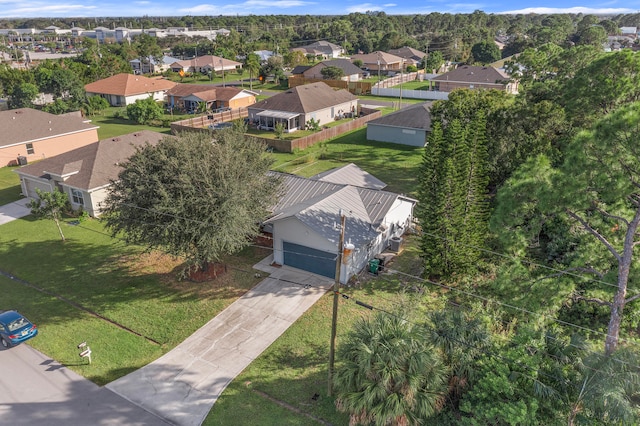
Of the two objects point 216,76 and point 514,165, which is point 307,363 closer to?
point 514,165

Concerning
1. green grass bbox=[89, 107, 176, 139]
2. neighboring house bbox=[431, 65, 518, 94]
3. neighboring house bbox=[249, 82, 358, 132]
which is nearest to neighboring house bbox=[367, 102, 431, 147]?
neighboring house bbox=[249, 82, 358, 132]

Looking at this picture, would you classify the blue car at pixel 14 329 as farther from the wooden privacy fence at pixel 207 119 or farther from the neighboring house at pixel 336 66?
the neighboring house at pixel 336 66

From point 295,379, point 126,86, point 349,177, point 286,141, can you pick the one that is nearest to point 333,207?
point 349,177

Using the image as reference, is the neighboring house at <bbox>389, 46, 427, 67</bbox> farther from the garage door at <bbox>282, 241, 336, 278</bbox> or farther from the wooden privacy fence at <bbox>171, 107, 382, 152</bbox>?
the garage door at <bbox>282, 241, 336, 278</bbox>

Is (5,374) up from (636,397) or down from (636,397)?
down

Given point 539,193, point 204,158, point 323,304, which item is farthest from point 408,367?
point 204,158

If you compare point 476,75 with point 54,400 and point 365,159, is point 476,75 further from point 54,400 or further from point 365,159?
point 54,400
